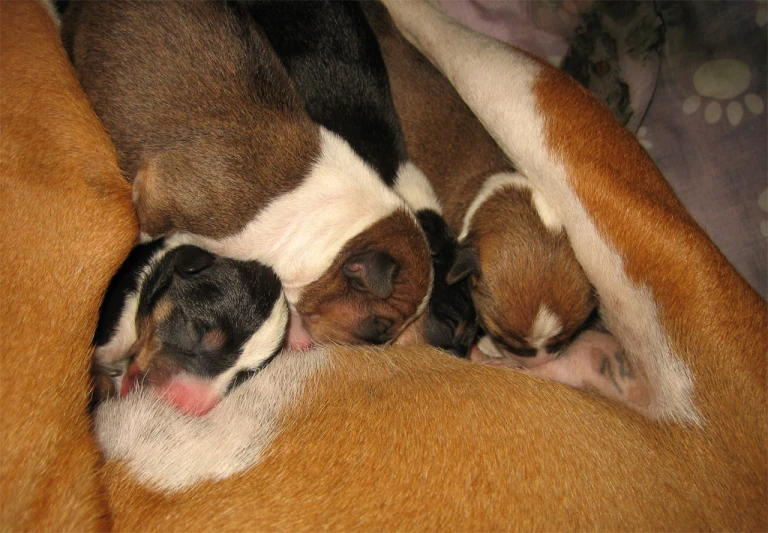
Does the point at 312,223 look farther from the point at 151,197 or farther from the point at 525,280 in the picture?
the point at 525,280

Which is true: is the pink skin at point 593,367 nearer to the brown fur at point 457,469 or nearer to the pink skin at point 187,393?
the brown fur at point 457,469

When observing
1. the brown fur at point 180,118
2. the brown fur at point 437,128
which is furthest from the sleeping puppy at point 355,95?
the brown fur at point 180,118

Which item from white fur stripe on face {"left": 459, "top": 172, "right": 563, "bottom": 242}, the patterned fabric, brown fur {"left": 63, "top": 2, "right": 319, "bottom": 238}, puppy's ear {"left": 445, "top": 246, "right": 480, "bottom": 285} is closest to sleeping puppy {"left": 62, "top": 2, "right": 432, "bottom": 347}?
brown fur {"left": 63, "top": 2, "right": 319, "bottom": 238}

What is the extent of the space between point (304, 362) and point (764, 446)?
1.72m

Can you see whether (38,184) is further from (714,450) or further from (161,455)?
(714,450)

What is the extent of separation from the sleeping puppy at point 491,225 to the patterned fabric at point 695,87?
70 cm

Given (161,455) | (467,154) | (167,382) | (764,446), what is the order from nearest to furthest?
(161,455)
(764,446)
(167,382)
(467,154)

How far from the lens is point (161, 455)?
204 cm

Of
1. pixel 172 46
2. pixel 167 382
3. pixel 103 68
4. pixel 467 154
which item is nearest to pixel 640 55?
pixel 467 154

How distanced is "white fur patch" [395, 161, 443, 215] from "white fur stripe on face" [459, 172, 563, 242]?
0.17 meters

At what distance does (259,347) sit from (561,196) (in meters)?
1.38

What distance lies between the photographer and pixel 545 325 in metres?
2.62

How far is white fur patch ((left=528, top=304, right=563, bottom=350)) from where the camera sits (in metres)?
2.61

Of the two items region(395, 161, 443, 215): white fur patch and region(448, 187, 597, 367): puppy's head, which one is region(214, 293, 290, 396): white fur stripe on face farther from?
region(395, 161, 443, 215): white fur patch
